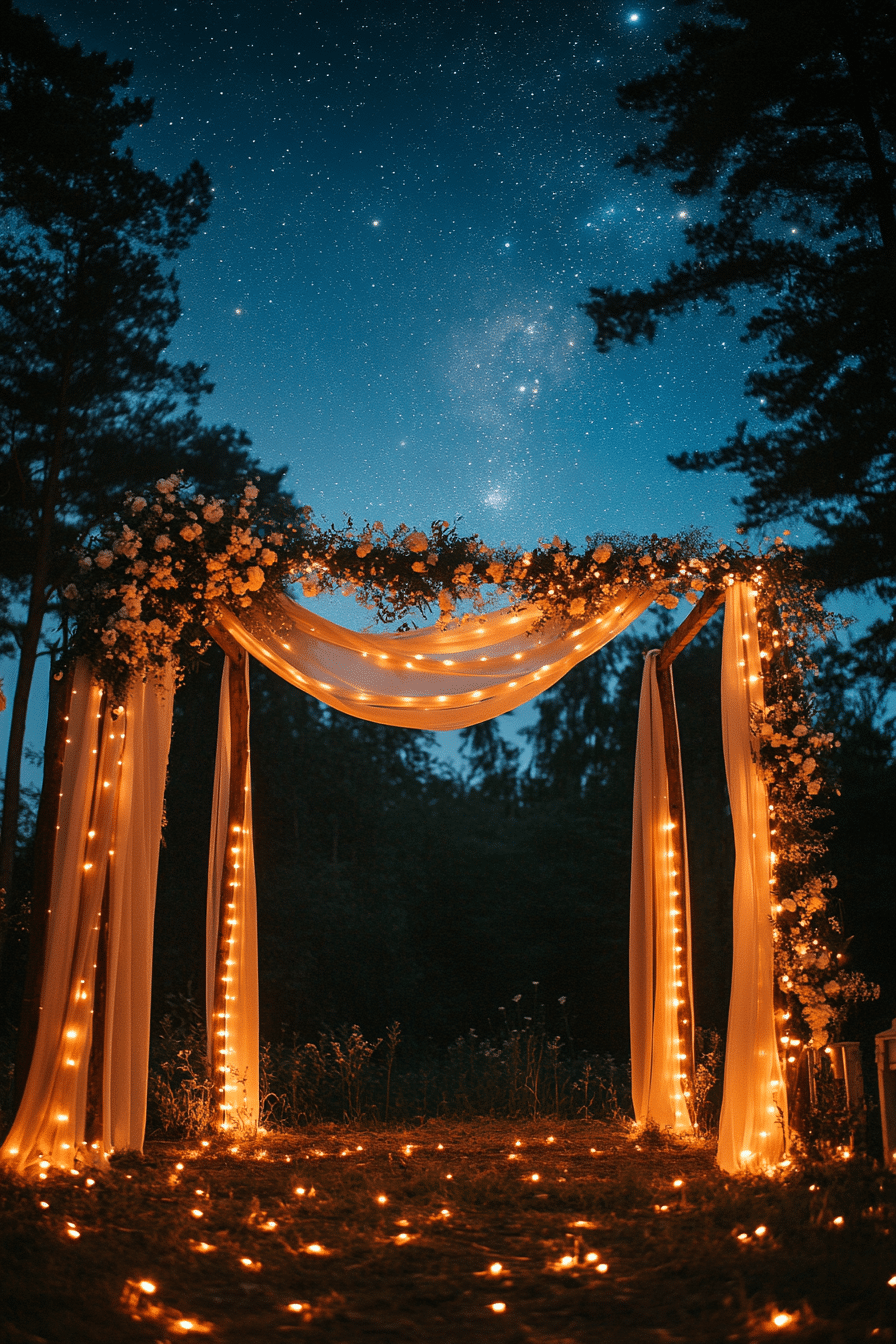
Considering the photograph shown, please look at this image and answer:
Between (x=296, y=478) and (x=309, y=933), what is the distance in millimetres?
5358

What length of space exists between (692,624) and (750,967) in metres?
2.01

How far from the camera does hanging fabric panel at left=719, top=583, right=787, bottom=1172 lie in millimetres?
4395

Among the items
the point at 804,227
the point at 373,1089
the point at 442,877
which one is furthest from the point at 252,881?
the point at 442,877

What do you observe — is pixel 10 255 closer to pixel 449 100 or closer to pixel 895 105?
pixel 449 100

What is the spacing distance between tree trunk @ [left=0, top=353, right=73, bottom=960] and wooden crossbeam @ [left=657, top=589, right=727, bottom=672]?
17.0ft

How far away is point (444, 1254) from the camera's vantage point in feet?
10.9

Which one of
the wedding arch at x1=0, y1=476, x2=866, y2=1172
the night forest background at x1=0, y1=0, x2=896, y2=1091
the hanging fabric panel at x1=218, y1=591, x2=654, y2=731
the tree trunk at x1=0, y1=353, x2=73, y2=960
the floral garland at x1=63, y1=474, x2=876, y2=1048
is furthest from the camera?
the tree trunk at x1=0, y1=353, x2=73, y2=960

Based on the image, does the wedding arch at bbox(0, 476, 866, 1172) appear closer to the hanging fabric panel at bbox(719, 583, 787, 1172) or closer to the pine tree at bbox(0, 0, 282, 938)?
the hanging fabric panel at bbox(719, 583, 787, 1172)

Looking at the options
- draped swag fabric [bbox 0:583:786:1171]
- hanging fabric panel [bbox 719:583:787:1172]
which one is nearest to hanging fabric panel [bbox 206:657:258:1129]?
draped swag fabric [bbox 0:583:786:1171]

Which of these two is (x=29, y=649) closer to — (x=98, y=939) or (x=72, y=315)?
(x=72, y=315)

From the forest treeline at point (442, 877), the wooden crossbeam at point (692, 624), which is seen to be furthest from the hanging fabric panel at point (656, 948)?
the forest treeline at point (442, 877)

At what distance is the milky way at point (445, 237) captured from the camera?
7531 mm

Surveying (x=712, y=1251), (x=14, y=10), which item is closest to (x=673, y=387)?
(x=14, y=10)

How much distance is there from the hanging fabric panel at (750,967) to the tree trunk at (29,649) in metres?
5.64
